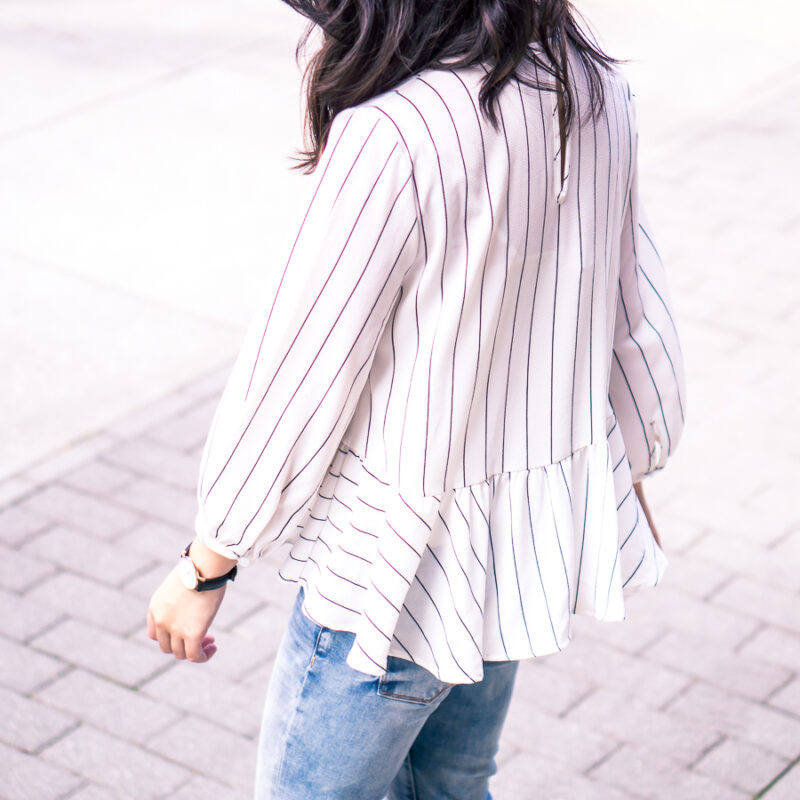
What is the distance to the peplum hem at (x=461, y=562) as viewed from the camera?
5.12ft

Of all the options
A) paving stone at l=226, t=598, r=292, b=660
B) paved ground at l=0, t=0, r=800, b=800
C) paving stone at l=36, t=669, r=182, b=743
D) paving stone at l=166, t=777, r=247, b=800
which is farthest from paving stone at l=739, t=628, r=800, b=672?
paving stone at l=36, t=669, r=182, b=743

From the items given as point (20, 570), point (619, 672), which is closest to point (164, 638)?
point (619, 672)

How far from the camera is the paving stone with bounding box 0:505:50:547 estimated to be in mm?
3455

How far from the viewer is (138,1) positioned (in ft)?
28.4

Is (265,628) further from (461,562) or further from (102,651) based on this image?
(461,562)

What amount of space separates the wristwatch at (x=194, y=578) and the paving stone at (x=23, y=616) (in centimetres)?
161

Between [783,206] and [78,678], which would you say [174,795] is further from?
[783,206]

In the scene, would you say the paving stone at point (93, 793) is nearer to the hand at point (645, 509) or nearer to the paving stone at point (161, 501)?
the paving stone at point (161, 501)

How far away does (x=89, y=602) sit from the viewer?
10.5 feet

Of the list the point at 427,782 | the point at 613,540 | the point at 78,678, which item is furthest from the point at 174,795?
the point at 613,540

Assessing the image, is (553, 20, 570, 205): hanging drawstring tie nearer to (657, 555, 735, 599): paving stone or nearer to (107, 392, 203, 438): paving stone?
(657, 555, 735, 599): paving stone

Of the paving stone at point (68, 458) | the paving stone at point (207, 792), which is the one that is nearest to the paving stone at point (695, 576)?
the paving stone at point (207, 792)

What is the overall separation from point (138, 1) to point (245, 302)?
4.60 m

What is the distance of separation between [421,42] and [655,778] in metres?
1.84
